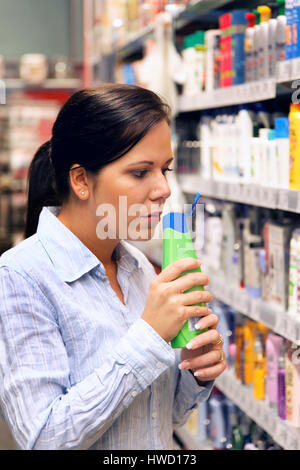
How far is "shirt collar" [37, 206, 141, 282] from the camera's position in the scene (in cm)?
143

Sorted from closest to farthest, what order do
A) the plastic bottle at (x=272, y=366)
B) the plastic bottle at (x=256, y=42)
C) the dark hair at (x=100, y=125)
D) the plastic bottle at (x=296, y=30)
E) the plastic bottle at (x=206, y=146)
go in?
the dark hair at (x=100, y=125) → the plastic bottle at (x=296, y=30) → the plastic bottle at (x=272, y=366) → the plastic bottle at (x=256, y=42) → the plastic bottle at (x=206, y=146)

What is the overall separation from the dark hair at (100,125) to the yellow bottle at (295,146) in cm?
65

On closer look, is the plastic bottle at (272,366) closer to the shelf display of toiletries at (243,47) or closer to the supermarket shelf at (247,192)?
the supermarket shelf at (247,192)

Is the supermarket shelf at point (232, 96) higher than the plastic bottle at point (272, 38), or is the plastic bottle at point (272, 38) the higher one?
the plastic bottle at point (272, 38)

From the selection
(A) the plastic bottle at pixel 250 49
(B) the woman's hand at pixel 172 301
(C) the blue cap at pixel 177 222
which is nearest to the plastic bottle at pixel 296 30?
(A) the plastic bottle at pixel 250 49

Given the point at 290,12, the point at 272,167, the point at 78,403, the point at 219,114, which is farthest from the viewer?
the point at 219,114

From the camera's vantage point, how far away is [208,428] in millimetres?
3217

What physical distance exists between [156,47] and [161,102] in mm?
2282

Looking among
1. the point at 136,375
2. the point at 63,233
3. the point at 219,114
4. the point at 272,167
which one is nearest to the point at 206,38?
the point at 219,114

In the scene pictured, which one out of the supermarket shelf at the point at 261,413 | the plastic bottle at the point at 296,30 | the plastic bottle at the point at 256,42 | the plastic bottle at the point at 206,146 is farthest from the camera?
the plastic bottle at the point at 206,146

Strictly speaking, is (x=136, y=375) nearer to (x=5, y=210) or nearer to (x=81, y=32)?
(x=5, y=210)

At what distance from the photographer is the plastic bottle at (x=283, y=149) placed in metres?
2.21

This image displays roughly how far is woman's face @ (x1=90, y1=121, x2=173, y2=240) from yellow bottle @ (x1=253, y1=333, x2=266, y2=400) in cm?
125

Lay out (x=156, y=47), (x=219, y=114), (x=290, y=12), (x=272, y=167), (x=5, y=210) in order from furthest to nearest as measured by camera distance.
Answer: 1. (x=5, y=210)
2. (x=156, y=47)
3. (x=219, y=114)
4. (x=272, y=167)
5. (x=290, y=12)
